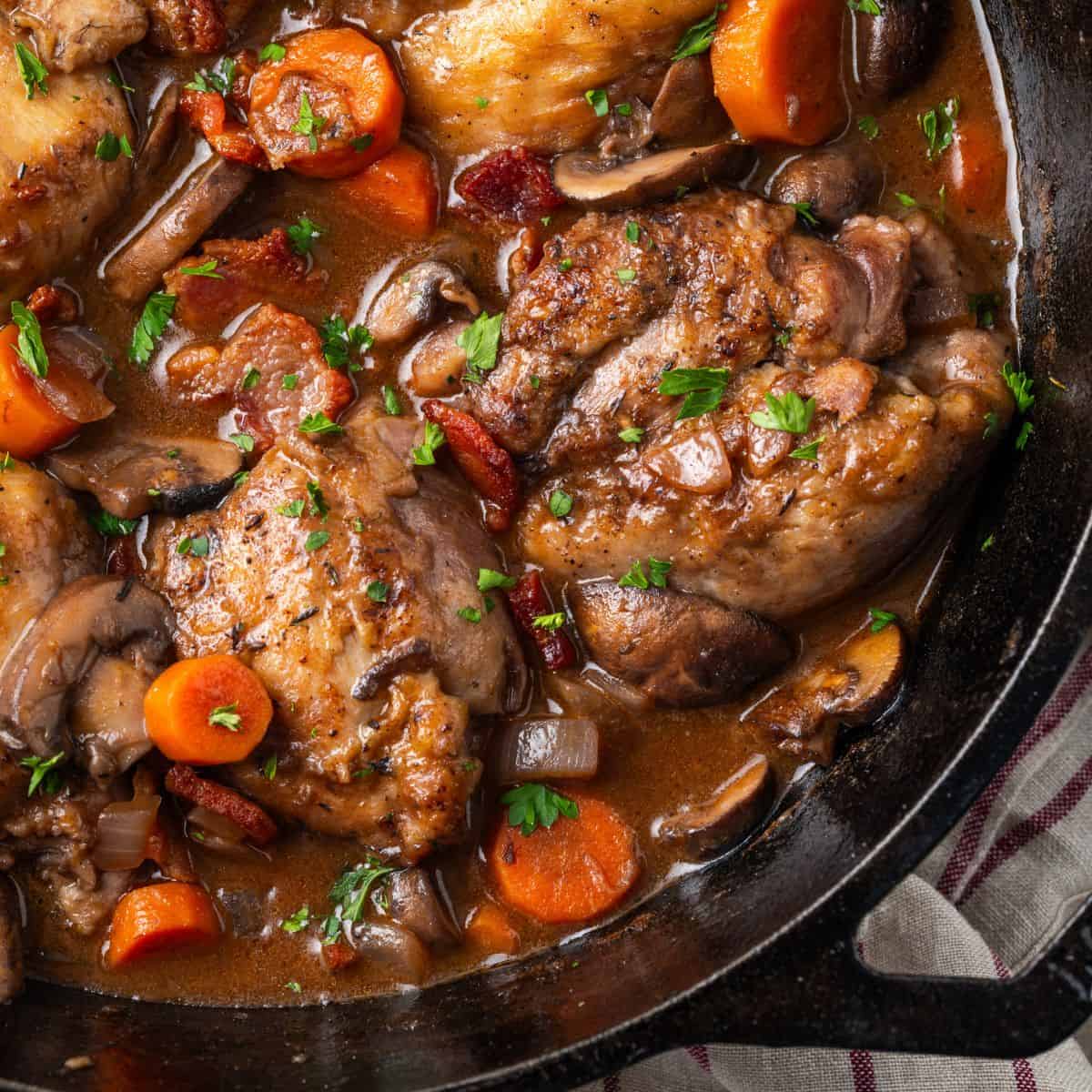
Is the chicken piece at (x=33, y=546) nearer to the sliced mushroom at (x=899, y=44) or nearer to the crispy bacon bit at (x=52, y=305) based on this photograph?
the crispy bacon bit at (x=52, y=305)

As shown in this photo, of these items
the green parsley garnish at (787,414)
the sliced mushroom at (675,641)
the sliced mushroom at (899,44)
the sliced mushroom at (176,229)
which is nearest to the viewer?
the green parsley garnish at (787,414)

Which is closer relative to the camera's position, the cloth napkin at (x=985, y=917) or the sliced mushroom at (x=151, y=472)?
the sliced mushroom at (x=151, y=472)

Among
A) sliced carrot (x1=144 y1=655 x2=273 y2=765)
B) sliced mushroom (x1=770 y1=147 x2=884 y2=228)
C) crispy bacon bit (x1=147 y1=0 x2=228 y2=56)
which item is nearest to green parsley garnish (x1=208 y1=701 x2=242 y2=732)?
sliced carrot (x1=144 y1=655 x2=273 y2=765)

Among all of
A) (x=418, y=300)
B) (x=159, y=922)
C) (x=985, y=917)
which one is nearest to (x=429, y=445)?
(x=418, y=300)

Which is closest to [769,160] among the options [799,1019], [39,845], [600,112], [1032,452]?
[600,112]

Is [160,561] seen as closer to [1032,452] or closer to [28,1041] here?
[28,1041]

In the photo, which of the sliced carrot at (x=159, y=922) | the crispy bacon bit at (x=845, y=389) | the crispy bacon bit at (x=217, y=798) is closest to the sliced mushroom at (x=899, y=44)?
the crispy bacon bit at (x=845, y=389)
